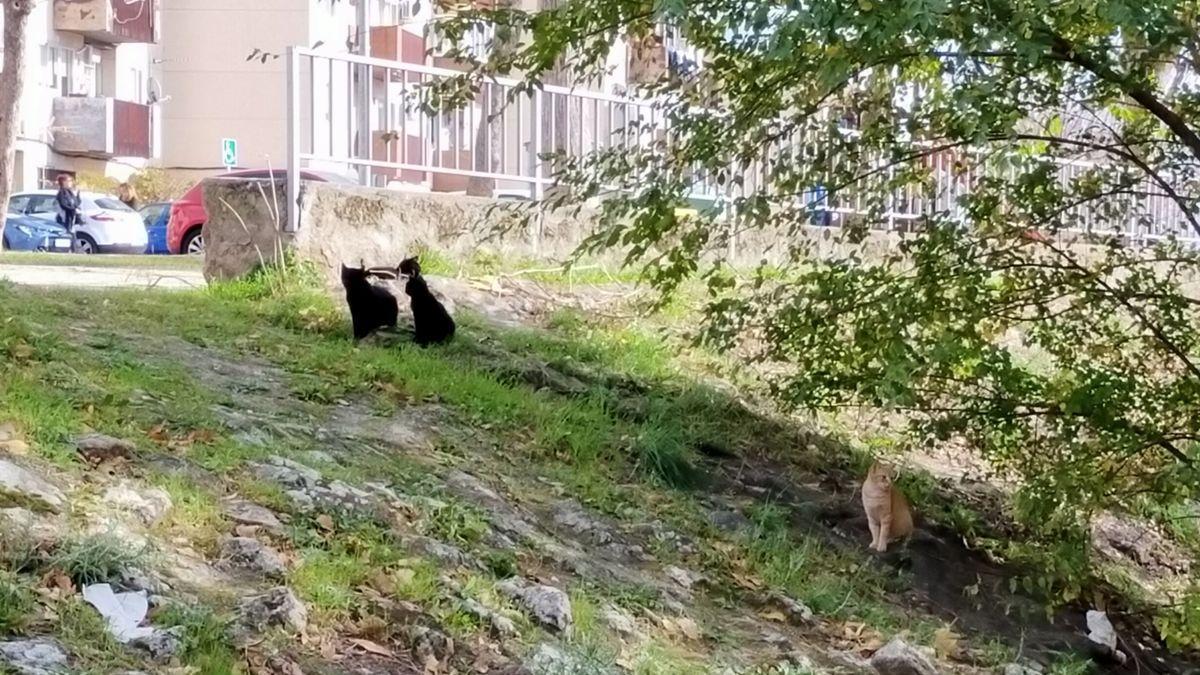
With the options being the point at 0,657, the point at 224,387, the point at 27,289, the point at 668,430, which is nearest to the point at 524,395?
the point at 668,430

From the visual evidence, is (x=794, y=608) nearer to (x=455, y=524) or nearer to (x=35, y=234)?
(x=455, y=524)

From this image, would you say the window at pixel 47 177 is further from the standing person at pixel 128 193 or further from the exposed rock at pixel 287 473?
the exposed rock at pixel 287 473

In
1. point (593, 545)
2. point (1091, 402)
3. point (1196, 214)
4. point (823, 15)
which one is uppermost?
point (823, 15)

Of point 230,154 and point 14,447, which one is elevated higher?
point 230,154

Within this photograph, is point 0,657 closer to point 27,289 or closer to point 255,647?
point 255,647

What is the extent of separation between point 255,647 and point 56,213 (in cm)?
2582

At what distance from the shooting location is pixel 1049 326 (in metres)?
7.84

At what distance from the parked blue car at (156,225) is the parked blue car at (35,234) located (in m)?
1.60

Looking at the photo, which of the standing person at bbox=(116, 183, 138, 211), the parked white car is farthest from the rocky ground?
the standing person at bbox=(116, 183, 138, 211)

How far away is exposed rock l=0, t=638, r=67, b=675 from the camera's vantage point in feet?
12.4

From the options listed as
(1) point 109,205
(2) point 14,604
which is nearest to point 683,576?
(2) point 14,604

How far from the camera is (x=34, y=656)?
3.86 meters

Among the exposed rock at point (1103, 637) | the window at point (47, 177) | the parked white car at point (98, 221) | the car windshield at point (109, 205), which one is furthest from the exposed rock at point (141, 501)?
the window at point (47, 177)

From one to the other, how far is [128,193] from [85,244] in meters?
9.89
